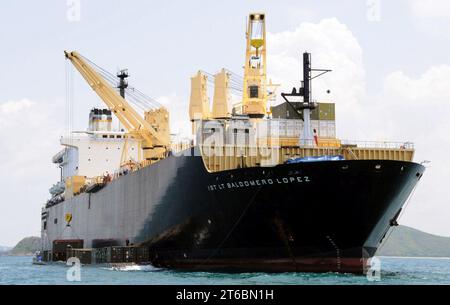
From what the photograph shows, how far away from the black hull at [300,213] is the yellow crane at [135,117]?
12.0 meters

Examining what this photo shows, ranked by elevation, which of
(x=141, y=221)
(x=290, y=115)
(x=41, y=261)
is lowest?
(x=41, y=261)

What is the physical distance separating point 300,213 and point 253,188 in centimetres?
242

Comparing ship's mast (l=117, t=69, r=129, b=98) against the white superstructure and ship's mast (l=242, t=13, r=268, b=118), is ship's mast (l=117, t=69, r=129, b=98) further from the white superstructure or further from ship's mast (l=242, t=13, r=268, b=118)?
ship's mast (l=242, t=13, r=268, b=118)

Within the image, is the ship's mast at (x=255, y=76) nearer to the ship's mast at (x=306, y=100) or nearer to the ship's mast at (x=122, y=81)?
the ship's mast at (x=306, y=100)

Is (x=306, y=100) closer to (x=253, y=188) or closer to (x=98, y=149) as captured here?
(x=253, y=188)

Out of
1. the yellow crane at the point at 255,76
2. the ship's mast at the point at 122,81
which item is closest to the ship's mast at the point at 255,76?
the yellow crane at the point at 255,76

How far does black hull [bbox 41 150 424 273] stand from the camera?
99.0 ft

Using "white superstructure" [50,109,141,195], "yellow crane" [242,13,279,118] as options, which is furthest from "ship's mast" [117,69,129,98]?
"yellow crane" [242,13,279,118]
